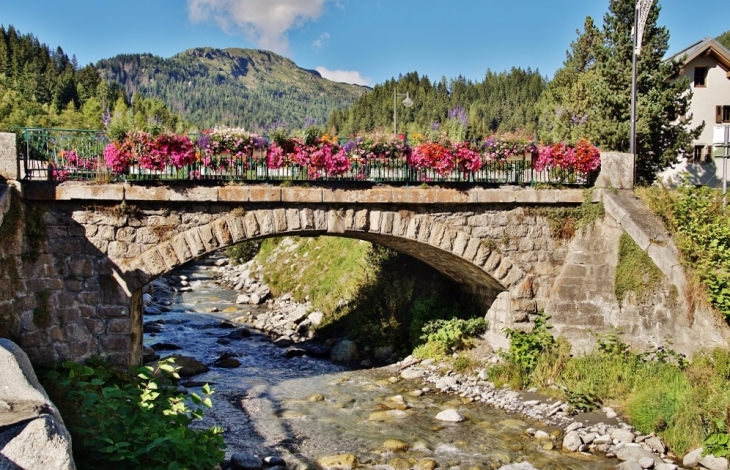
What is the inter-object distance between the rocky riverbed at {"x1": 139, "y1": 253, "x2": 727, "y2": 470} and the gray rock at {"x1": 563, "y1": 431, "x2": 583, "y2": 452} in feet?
0.05

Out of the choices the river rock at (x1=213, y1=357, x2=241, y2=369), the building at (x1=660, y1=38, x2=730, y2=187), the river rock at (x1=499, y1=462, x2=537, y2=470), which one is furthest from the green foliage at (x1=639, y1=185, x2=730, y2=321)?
the building at (x1=660, y1=38, x2=730, y2=187)

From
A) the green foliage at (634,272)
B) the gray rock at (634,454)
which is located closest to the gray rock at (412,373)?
the green foliage at (634,272)

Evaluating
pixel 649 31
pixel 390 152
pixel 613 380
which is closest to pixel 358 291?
pixel 390 152

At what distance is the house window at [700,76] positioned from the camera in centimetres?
3278

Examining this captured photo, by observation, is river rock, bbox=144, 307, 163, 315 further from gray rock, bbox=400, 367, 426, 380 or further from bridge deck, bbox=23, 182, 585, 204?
bridge deck, bbox=23, 182, 585, 204

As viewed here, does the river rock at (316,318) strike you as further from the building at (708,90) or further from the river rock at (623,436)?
the building at (708,90)

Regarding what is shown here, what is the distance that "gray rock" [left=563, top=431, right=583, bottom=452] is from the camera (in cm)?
993

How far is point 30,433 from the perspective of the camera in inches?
189

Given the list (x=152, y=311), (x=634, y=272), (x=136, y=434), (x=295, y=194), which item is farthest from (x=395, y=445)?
(x=152, y=311)

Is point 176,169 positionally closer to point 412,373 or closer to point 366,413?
point 366,413

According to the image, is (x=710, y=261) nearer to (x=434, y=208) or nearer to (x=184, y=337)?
(x=434, y=208)

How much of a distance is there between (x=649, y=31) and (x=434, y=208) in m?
13.1

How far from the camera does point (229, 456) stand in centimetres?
973

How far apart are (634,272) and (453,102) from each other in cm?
6508
